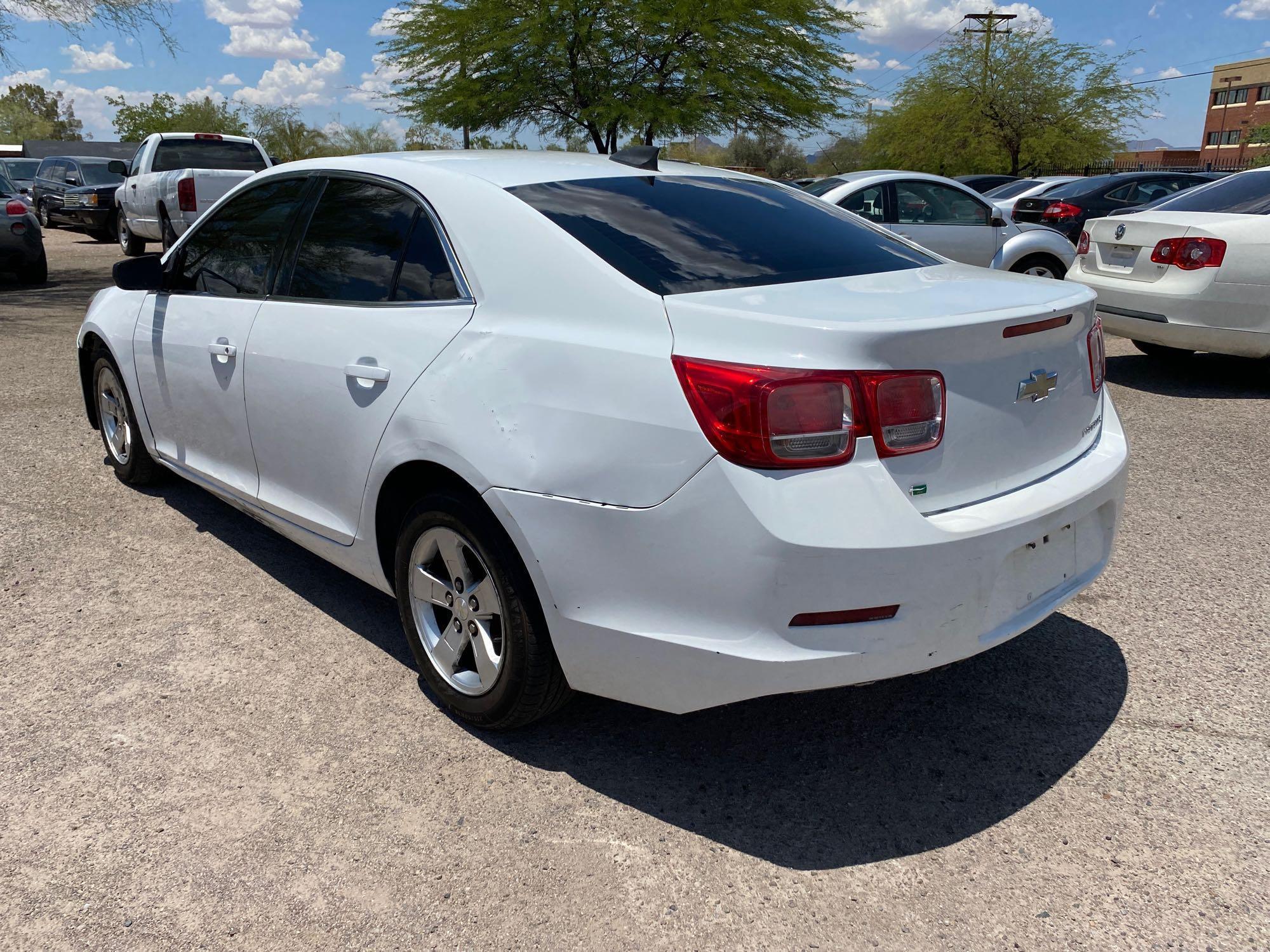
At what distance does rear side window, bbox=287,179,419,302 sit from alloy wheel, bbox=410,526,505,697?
2.73ft

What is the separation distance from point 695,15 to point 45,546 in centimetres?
1920

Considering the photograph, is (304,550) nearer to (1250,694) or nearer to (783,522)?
(783,522)

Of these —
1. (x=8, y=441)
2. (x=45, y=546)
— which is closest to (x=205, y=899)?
(x=45, y=546)

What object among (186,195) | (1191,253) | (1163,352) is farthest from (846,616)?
(186,195)

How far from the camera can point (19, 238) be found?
1341cm

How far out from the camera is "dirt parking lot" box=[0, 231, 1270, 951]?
2.31 meters

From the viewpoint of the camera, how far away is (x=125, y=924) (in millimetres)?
2295

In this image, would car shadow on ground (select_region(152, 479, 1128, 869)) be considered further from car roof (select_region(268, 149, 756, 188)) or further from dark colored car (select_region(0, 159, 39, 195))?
dark colored car (select_region(0, 159, 39, 195))

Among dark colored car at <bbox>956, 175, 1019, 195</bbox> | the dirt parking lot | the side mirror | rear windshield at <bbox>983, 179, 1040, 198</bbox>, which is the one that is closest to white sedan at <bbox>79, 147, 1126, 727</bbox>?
the dirt parking lot

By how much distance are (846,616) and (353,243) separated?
2097 mm

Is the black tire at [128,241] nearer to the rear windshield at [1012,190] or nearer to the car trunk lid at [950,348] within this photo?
the rear windshield at [1012,190]

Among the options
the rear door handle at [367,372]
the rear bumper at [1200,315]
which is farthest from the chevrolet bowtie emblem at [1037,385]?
the rear bumper at [1200,315]

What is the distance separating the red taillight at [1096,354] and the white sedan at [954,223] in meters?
7.33

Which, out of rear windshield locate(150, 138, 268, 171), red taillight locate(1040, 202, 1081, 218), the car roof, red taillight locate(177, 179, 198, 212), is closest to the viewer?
the car roof
